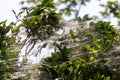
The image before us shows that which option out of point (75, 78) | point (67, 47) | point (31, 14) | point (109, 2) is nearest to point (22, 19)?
point (31, 14)

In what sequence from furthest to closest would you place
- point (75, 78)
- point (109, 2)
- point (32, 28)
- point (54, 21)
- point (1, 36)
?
point (109, 2) → point (54, 21) → point (32, 28) → point (1, 36) → point (75, 78)

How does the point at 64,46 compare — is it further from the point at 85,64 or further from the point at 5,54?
the point at 5,54

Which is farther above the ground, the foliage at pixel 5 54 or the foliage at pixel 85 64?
the foliage at pixel 5 54

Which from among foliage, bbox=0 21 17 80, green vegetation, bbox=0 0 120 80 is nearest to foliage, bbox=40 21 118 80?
green vegetation, bbox=0 0 120 80

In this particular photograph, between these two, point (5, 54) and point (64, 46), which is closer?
point (5, 54)

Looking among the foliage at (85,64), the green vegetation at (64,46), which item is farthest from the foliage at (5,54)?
the foliage at (85,64)

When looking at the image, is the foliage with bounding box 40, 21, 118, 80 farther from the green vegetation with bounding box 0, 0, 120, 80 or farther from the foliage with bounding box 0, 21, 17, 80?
the foliage with bounding box 0, 21, 17, 80

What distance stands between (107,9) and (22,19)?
3.23 meters

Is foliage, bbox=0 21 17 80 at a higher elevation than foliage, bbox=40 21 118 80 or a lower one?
higher

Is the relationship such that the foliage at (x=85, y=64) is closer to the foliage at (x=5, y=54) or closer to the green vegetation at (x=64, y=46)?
the green vegetation at (x=64, y=46)

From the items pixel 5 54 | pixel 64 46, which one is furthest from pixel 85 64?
pixel 5 54

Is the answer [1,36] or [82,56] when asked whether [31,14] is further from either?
[82,56]

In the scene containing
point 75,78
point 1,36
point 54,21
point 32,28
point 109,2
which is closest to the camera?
point 75,78

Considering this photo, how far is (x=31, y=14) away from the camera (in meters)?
4.86
